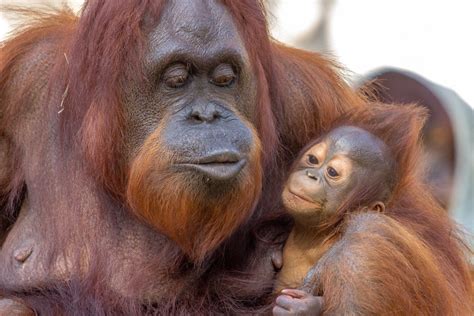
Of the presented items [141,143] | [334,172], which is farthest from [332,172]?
[141,143]

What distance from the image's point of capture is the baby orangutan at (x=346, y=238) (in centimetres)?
404

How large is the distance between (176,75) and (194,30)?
175mm

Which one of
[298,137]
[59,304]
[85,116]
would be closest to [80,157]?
[85,116]

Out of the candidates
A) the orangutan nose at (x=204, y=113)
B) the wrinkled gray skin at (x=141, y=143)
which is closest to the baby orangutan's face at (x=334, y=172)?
the wrinkled gray skin at (x=141, y=143)

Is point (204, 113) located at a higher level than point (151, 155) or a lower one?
higher

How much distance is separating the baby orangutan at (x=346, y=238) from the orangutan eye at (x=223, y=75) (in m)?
0.50

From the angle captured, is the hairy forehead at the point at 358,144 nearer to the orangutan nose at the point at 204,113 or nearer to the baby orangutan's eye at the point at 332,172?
the baby orangutan's eye at the point at 332,172

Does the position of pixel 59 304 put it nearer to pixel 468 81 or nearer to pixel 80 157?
Result: pixel 80 157

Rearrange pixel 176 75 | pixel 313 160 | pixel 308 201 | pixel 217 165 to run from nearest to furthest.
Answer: pixel 217 165 < pixel 176 75 < pixel 308 201 < pixel 313 160

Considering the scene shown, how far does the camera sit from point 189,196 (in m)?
4.02

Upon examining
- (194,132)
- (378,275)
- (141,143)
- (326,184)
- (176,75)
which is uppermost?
(176,75)

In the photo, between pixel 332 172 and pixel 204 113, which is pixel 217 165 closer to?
pixel 204 113

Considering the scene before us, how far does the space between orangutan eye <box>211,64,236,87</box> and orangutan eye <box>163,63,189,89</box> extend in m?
0.10

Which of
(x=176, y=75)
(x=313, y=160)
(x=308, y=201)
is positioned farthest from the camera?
(x=313, y=160)
